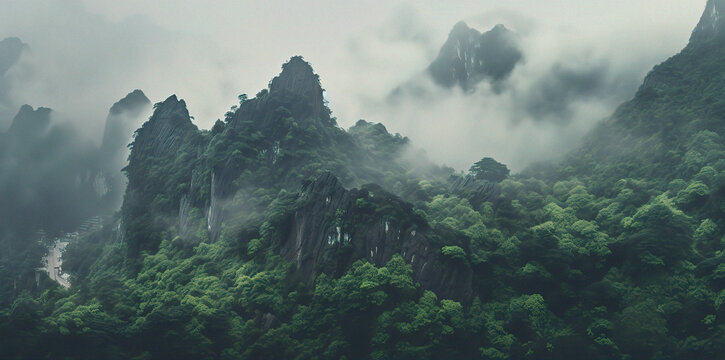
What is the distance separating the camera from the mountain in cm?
16788

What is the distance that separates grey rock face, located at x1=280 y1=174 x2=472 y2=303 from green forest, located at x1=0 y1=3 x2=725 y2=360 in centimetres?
19

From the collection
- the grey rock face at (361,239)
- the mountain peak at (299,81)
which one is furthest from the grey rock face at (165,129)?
the grey rock face at (361,239)

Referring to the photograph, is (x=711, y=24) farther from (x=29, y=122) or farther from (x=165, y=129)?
(x=29, y=122)

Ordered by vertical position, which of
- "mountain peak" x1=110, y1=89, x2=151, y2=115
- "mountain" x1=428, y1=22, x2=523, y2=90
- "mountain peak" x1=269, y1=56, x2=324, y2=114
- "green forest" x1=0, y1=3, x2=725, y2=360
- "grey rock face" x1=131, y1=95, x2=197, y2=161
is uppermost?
Answer: "mountain" x1=428, y1=22, x2=523, y2=90

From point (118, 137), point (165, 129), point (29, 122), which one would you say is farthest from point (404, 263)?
point (29, 122)

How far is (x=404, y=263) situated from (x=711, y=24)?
85.0m

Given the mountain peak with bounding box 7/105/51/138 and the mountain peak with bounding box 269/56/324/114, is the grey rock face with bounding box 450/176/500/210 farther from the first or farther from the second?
the mountain peak with bounding box 7/105/51/138

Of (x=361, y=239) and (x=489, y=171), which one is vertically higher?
(x=489, y=171)

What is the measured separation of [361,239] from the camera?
2224 inches

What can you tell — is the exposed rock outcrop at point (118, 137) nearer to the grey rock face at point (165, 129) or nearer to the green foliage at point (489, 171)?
the grey rock face at point (165, 129)

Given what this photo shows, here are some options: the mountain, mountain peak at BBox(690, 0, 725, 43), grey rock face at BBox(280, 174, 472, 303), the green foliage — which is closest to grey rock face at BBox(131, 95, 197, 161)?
grey rock face at BBox(280, 174, 472, 303)

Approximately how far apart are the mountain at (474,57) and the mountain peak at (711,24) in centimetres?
6408

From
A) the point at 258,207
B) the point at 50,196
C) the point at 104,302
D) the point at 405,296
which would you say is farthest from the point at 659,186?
the point at 50,196

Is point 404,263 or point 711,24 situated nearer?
point 404,263
